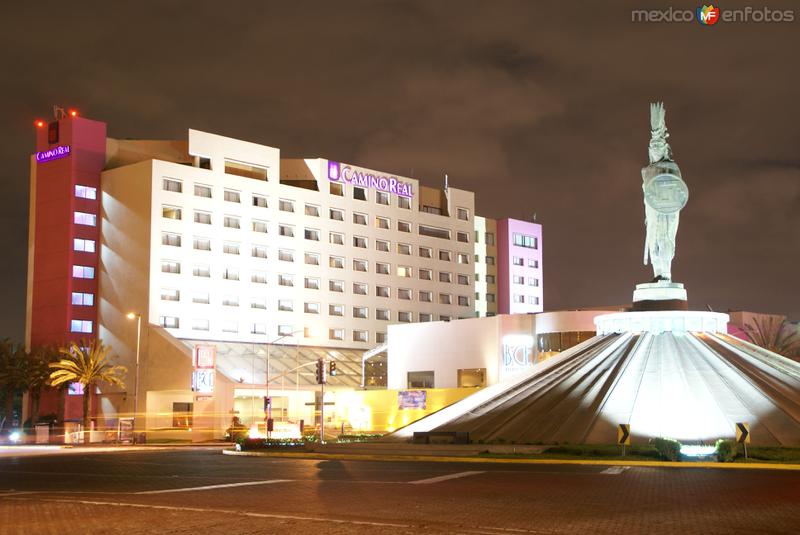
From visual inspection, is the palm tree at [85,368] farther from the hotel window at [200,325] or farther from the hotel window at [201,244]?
the hotel window at [201,244]

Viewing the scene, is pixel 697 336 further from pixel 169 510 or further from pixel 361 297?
pixel 361 297

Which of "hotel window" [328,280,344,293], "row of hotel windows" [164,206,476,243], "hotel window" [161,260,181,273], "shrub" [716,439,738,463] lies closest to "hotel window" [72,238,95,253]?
"hotel window" [161,260,181,273]

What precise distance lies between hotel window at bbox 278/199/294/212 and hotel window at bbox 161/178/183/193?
1228 centimetres

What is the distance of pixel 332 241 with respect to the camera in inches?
4122

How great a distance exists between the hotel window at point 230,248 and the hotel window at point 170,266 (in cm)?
572

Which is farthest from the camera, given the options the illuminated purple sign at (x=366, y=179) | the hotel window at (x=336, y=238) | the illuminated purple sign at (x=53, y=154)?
the illuminated purple sign at (x=366, y=179)

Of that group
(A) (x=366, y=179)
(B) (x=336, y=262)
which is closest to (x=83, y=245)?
(B) (x=336, y=262)

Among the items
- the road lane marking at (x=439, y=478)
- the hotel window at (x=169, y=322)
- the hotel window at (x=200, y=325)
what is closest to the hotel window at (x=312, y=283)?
the hotel window at (x=200, y=325)

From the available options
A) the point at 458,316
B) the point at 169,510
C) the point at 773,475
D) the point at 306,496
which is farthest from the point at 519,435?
the point at 458,316

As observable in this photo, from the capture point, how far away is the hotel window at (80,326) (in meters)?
88.6

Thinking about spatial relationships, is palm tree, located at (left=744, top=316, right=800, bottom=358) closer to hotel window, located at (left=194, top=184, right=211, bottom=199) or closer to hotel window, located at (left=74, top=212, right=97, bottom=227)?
hotel window, located at (left=194, top=184, right=211, bottom=199)

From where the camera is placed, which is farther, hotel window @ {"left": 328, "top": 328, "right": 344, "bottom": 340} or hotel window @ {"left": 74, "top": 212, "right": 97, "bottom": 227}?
hotel window @ {"left": 328, "top": 328, "right": 344, "bottom": 340}

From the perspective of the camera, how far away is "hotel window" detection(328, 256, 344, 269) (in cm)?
10438

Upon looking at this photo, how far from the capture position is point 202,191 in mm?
93062
